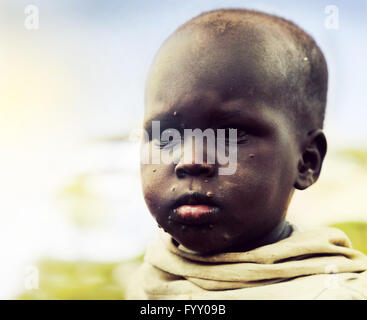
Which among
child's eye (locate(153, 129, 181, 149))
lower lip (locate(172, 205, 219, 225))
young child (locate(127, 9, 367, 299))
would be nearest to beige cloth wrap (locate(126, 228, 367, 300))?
young child (locate(127, 9, 367, 299))

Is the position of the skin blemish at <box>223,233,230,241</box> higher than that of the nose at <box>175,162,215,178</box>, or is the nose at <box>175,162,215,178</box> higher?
the nose at <box>175,162,215,178</box>

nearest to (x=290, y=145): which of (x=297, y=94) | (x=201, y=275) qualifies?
(x=297, y=94)

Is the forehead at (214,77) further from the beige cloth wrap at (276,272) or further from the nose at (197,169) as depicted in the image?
the beige cloth wrap at (276,272)

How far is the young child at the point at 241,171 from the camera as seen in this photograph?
43.9 inches

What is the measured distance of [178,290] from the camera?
47.1 inches

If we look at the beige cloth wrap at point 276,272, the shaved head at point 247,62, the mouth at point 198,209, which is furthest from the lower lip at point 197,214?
the shaved head at point 247,62

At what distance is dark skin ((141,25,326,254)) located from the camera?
1.12 m

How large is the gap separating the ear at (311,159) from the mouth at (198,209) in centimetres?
24

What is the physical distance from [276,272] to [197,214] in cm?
21

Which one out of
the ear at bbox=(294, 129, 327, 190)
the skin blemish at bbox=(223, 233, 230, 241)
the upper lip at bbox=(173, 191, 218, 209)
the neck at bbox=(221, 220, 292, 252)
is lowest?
the neck at bbox=(221, 220, 292, 252)

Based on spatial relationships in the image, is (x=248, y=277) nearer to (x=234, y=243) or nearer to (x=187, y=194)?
(x=234, y=243)

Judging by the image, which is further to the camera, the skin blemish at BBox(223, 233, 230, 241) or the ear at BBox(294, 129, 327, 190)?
the ear at BBox(294, 129, 327, 190)

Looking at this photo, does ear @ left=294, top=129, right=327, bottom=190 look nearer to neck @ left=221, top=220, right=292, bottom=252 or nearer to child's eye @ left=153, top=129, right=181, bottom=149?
neck @ left=221, top=220, right=292, bottom=252
